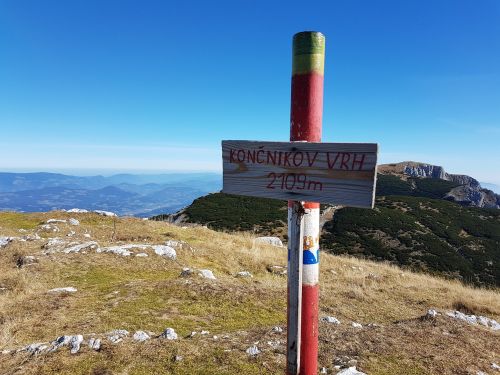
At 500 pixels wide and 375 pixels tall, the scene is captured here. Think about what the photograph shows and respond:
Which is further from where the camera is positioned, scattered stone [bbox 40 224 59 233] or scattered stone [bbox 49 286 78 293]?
scattered stone [bbox 40 224 59 233]

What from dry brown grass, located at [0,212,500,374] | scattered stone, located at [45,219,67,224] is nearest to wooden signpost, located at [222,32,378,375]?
dry brown grass, located at [0,212,500,374]

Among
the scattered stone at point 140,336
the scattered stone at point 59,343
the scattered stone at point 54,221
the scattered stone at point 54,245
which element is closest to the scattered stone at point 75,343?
the scattered stone at point 59,343

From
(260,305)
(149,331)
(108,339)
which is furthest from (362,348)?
(108,339)

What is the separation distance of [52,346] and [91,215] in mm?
17686

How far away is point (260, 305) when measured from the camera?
827cm

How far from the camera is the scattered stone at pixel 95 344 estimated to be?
210 inches

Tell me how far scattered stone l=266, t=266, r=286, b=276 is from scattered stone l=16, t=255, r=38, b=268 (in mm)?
7929

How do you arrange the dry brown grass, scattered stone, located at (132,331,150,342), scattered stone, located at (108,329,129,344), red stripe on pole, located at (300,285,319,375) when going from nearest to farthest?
red stripe on pole, located at (300,285,319,375) → the dry brown grass → scattered stone, located at (108,329,129,344) → scattered stone, located at (132,331,150,342)

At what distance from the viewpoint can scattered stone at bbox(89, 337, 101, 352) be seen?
17.5 ft

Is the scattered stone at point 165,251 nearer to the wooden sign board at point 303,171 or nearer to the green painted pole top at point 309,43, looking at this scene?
the wooden sign board at point 303,171

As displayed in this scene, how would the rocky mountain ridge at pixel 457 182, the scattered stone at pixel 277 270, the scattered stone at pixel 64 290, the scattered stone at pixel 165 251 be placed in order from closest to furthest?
1. the scattered stone at pixel 64 290
2. the scattered stone at pixel 165 251
3. the scattered stone at pixel 277 270
4. the rocky mountain ridge at pixel 457 182

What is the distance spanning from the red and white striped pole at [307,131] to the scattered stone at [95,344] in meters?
3.54

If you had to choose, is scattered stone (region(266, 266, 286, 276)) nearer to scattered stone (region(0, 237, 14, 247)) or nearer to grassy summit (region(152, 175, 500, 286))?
scattered stone (region(0, 237, 14, 247))

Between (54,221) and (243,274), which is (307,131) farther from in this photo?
(54,221)
